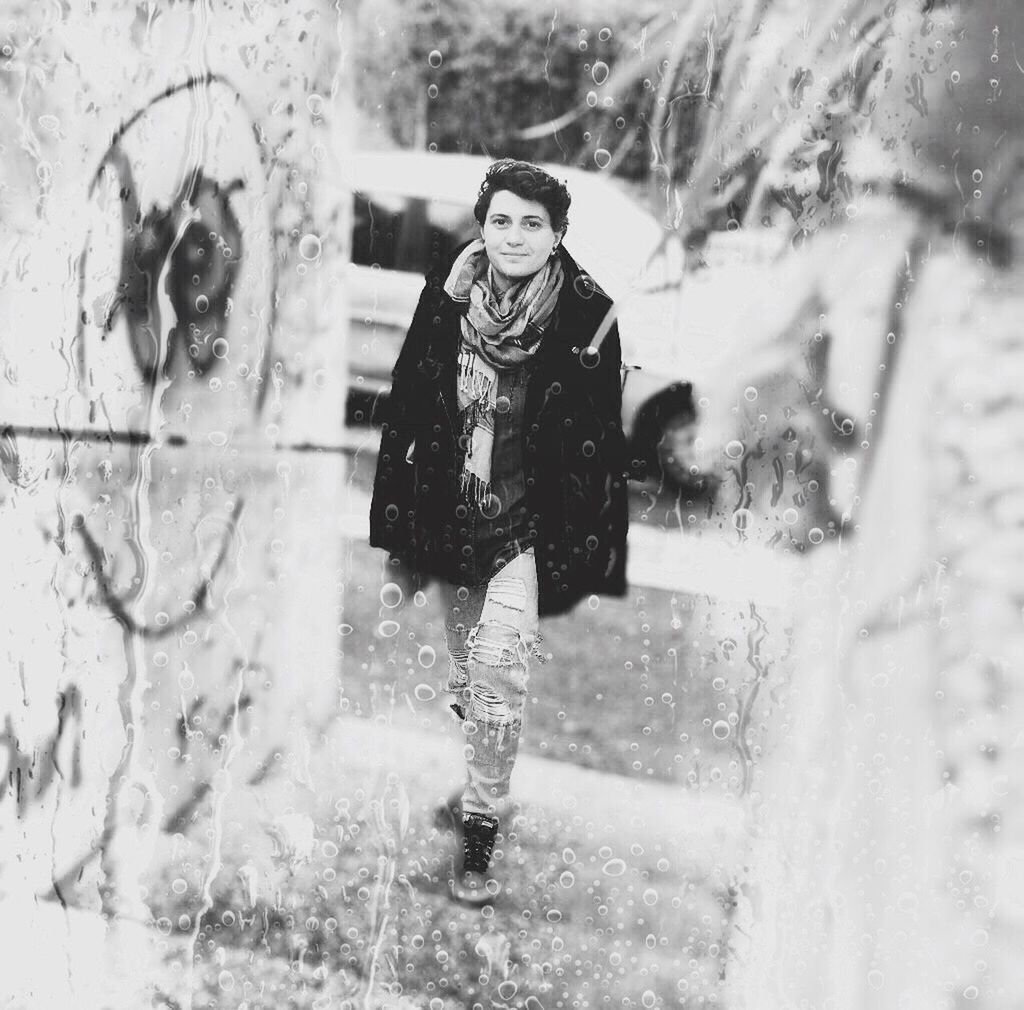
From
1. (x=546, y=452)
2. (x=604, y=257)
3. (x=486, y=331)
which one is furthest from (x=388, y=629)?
(x=604, y=257)

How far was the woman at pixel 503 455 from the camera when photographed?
1936 millimetres

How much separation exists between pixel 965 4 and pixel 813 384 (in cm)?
70

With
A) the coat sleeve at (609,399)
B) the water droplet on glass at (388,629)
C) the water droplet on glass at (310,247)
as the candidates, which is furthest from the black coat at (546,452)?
the water droplet on glass at (310,247)

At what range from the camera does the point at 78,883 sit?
226 centimetres

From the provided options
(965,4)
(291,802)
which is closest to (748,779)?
(291,802)

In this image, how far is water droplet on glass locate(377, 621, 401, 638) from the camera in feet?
6.75

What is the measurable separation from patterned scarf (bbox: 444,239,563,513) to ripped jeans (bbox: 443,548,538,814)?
0.63ft

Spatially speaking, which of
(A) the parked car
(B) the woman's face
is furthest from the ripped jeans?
(B) the woman's face

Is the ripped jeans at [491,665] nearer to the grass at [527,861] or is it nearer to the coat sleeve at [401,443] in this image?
the grass at [527,861]

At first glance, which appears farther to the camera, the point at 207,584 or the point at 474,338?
the point at 207,584

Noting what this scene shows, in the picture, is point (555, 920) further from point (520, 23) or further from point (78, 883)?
point (520, 23)

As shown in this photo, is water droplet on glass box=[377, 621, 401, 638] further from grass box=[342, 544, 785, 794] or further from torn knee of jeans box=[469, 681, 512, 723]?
torn knee of jeans box=[469, 681, 512, 723]

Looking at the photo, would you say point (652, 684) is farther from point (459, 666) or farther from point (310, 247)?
point (310, 247)

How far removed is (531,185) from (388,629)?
2.92ft
